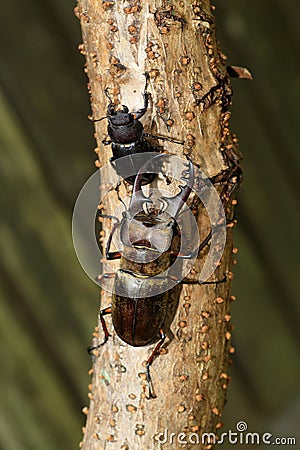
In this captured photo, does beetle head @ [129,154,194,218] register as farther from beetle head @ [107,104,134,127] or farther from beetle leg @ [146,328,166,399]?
beetle leg @ [146,328,166,399]

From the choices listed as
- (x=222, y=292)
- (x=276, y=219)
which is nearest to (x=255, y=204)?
(x=276, y=219)

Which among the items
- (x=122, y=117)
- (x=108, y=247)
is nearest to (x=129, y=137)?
(x=122, y=117)

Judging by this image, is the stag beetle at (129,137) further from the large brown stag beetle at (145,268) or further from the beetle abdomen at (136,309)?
the beetle abdomen at (136,309)

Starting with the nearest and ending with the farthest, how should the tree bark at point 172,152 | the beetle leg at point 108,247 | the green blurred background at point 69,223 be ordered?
1. the tree bark at point 172,152
2. the beetle leg at point 108,247
3. the green blurred background at point 69,223

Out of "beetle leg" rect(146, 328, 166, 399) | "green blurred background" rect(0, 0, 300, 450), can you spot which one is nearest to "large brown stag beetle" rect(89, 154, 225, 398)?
"beetle leg" rect(146, 328, 166, 399)

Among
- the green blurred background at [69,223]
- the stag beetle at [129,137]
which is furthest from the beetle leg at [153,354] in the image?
the green blurred background at [69,223]

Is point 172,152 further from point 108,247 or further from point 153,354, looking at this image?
point 153,354

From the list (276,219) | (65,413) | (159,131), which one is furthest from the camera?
(276,219)

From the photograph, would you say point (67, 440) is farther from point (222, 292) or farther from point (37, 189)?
point (222, 292)
